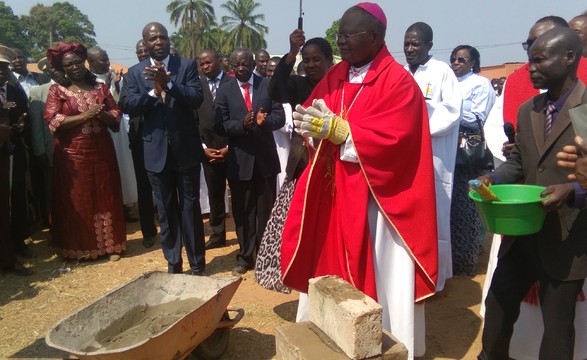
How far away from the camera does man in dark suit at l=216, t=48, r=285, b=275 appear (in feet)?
16.7

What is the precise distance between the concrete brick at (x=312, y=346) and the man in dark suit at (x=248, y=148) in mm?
2451

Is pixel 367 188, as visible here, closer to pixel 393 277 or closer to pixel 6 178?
pixel 393 277

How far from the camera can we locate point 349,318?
245 cm

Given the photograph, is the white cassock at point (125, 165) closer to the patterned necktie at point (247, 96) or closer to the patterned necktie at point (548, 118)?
the patterned necktie at point (247, 96)

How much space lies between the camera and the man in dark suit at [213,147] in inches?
238

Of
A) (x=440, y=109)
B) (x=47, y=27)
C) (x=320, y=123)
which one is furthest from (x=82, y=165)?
(x=47, y=27)

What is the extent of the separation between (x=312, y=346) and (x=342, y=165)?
1.19 meters

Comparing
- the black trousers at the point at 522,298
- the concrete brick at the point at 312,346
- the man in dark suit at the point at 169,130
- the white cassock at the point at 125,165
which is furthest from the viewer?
the white cassock at the point at 125,165

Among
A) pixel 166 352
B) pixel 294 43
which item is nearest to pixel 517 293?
pixel 166 352

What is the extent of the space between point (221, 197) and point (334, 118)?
132 inches

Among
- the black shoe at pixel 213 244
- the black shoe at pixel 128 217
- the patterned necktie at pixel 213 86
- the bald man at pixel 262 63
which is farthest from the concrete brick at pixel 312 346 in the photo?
the bald man at pixel 262 63

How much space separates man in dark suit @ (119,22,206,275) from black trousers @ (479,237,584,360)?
9.64ft

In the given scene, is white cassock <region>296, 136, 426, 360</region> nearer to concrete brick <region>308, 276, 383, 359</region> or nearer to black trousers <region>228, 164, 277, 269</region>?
concrete brick <region>308, 276, 383, 359</region>

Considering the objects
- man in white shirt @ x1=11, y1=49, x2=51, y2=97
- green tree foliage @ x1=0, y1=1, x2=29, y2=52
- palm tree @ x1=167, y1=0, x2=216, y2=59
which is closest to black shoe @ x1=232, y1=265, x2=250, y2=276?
man in white shirt @ x1=11, y1=49, x2=51, y2=97
